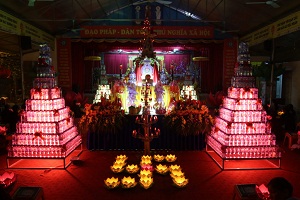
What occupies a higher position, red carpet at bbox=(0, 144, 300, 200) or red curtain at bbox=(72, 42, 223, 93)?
red curtain at bbox=(72, 42, 223, 93)

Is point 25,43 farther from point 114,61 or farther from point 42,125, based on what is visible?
point 114,61

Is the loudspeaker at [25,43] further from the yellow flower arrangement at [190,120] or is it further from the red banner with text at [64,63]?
the yellow flower arrangement at [190,120]

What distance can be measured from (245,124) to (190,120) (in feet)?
3.89

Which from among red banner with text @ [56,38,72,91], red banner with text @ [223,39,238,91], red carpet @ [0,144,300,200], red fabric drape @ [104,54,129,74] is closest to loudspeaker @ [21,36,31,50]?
red banner with text @ [56,38,72,91]

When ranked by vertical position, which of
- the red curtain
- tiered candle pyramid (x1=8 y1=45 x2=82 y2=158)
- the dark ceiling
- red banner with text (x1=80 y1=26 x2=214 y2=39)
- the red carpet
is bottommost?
the red carpet

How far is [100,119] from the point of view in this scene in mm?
6234

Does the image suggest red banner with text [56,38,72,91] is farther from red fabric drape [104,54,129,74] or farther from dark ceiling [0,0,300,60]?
red fabric drape [104,54,129,74]

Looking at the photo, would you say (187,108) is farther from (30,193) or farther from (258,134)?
(30,193)

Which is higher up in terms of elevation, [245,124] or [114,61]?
[114,61]

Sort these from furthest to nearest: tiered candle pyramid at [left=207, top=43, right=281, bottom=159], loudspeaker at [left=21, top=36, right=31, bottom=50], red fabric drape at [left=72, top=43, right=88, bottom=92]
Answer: red fabric drape at [left=72, top=43, right=88, bottom=92], loudspeaker at [left=21, top=36, right=31, bottom=50], tiered candle pyramid at [left=207, top=43, right=281, bottom=159]

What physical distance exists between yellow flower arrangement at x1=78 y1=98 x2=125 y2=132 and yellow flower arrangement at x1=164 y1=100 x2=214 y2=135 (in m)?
1.26

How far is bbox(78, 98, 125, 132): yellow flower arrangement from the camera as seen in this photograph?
6.21m

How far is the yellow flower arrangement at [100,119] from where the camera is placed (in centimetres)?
621

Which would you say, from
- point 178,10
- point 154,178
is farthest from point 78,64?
point 154,178
